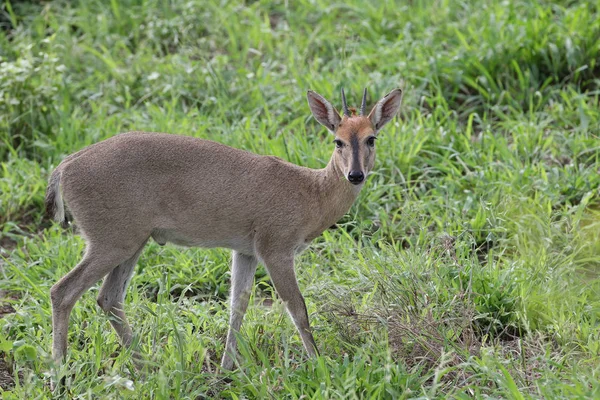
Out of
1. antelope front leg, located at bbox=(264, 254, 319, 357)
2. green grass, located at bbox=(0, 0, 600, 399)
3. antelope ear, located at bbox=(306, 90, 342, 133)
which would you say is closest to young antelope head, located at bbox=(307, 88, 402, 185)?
antelope ear, located at bbox=(306, 90, 342, 133)

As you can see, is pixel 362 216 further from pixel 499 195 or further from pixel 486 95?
pixel 486 95

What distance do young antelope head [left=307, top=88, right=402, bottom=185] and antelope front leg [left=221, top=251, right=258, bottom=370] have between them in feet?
2.35

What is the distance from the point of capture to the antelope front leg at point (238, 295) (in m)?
5.17

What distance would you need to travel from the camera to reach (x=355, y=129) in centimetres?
523

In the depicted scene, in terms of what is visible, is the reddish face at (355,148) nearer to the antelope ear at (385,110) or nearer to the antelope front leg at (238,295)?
the antelope ear at (385,110)

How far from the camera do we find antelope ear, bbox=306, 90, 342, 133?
17.6ft

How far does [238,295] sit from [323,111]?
1.09m

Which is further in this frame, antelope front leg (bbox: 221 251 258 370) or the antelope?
antelope front leg (bbox: 221 251 258 370)

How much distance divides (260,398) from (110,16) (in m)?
5.46

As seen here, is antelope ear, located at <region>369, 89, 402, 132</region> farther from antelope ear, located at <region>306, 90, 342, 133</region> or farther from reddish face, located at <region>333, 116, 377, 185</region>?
antelope ear, located at <region>306, 90, 342, 133</region>

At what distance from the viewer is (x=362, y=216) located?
6434mm

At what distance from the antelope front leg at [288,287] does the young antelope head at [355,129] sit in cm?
55

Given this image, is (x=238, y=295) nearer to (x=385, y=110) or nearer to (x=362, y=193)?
(x=385, y=110)

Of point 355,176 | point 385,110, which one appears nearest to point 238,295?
point 355,176
